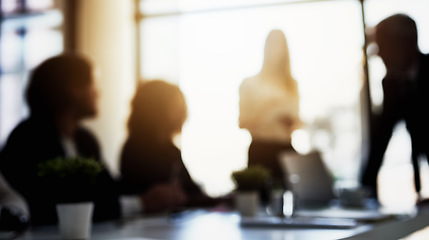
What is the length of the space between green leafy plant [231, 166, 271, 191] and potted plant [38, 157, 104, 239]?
2.85ft

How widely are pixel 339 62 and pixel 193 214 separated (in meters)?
3.89

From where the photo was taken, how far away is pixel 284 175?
3047 mm

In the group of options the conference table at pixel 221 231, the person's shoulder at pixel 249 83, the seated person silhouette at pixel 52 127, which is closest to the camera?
the conference table at pixel 221 231

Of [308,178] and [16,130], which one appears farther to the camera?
[308,178]

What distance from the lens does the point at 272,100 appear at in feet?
11.3

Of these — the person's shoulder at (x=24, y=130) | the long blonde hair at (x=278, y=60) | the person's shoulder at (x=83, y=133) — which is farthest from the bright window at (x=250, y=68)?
the person's shoulder at (x=24, y=130)

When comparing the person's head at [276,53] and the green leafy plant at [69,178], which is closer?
the green leafy plant at [69,178]

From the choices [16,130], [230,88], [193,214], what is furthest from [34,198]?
[230,88]

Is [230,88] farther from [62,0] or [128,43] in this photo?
[62,0]

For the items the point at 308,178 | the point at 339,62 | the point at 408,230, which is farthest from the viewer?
the point at 339,62

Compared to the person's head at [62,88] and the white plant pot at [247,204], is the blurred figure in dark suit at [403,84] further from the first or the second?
the person's head at [62,88]

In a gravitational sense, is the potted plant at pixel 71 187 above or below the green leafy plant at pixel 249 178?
above

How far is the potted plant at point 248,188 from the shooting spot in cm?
197

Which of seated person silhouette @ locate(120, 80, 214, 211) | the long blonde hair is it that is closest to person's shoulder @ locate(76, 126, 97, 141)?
seated person silhouette @ locate(120, 80, 214, 211)
